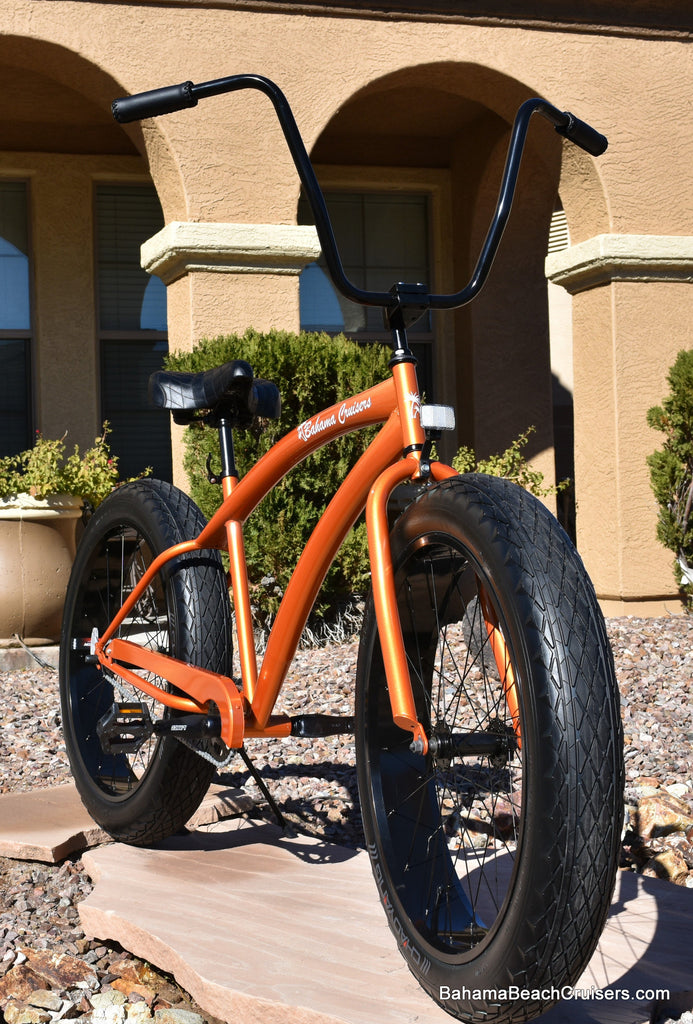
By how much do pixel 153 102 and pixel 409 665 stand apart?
1.26 meters

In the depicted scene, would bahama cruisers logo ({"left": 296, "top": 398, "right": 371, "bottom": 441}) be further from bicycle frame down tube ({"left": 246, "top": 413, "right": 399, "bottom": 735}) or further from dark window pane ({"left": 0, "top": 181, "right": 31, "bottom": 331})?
dark window pane ({"left": 0, "top": 181, "right": 31, "bottom": 331})

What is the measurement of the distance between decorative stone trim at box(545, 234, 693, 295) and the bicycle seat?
5156 mm

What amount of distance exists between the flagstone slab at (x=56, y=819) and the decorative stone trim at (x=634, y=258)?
5.22 metres

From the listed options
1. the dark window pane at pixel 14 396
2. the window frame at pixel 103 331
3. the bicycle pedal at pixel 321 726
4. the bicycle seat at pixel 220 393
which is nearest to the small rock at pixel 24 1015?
the bicycle pedal at pixel 321 726

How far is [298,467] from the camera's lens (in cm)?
612

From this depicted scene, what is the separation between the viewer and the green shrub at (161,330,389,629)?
6.23 meters

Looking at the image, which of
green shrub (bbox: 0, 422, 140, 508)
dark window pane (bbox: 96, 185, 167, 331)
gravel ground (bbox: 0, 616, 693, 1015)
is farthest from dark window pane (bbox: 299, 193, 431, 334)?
gravel ground (bbox: 0, 616, 693, 1015)

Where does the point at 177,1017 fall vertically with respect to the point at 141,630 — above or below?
below

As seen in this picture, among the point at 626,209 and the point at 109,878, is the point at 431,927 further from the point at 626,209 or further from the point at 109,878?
the point at 626,209

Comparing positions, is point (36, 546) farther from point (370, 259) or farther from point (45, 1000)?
point (370, 259)

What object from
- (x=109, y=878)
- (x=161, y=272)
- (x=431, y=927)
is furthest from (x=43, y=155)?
(x=431, y=927)

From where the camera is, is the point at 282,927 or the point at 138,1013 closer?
the point at 138,1013

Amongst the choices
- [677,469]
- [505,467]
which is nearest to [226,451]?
[505,467]

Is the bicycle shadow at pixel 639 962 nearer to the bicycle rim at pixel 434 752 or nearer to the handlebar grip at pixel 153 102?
the bicycle rim at pixel 434 752
